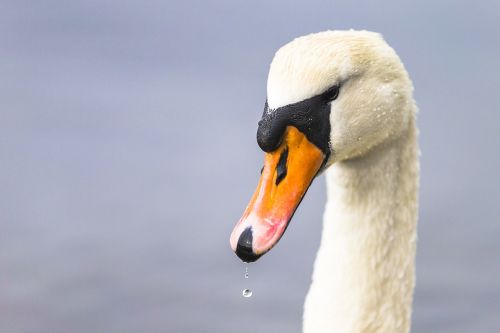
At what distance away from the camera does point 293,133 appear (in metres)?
6.57

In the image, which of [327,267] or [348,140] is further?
[327,267]

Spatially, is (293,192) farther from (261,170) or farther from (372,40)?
(372,40)

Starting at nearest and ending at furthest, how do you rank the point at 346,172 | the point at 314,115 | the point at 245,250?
the point at 245,250, the point at 314,115, the point at 346,172

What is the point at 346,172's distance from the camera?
704cm

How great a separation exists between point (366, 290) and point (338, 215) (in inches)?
19.5

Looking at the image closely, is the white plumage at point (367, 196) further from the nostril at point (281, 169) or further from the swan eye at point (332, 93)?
the nostril at point (281, 169)

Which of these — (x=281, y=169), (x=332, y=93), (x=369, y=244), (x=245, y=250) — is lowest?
(x=245, y=250)

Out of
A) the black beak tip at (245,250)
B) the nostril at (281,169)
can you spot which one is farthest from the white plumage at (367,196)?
the black beak tip at (245,250)

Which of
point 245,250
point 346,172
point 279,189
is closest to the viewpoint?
point 245,250

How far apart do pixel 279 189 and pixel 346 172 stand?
69 cm

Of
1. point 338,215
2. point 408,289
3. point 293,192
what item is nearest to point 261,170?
point 293,192

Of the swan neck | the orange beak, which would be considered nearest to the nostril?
the orange beak

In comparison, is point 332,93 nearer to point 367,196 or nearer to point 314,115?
point 314,115

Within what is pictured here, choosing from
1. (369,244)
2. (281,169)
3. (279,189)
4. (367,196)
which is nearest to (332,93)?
(281,169)
